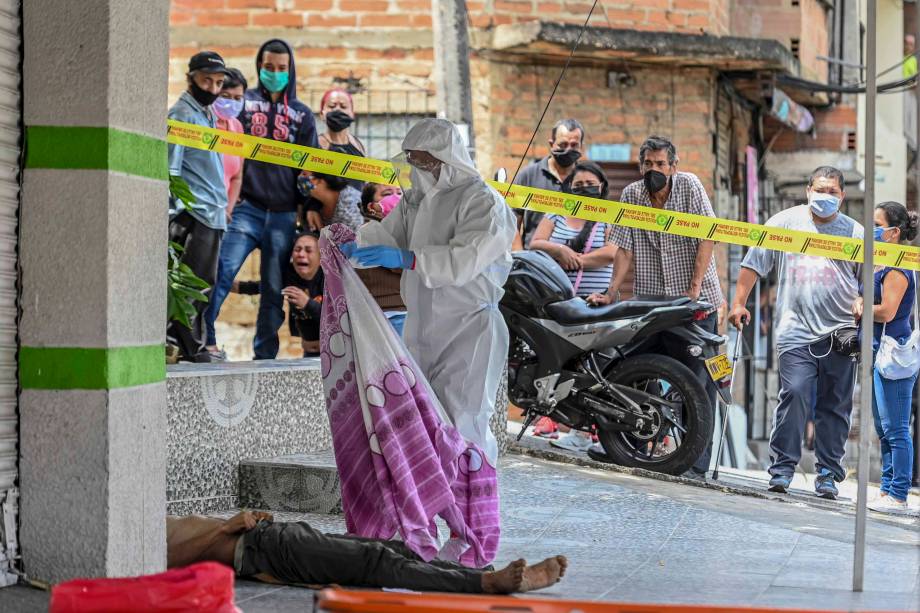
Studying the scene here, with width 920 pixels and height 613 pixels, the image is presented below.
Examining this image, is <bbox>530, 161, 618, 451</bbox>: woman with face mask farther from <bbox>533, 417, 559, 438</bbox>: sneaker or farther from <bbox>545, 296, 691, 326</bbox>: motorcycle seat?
<bbox>545, 296, 691, 326</bbox>: motorcycle seat

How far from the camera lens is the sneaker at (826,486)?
336 inches

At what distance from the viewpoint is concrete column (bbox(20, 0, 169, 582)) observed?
467 centimetres

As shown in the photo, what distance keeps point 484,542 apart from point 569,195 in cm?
390

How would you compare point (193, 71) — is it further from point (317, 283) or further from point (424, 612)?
point (424, 612)

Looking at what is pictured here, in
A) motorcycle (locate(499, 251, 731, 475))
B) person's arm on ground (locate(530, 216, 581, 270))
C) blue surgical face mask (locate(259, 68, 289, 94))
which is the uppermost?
blue surgical face mask (locate(259, 68, 289, 94))

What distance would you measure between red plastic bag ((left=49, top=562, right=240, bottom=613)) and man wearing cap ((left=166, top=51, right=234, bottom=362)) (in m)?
4.51

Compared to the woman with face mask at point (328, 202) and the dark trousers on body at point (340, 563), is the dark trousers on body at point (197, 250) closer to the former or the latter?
the woman with face mask at point (328, 202)

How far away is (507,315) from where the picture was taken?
8.66m

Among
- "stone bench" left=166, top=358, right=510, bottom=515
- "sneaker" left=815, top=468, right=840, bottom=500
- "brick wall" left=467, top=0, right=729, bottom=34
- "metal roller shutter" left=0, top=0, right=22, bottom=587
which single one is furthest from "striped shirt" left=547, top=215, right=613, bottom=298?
"metal roller shutter" left=0, top=0, right=22, bottom=587

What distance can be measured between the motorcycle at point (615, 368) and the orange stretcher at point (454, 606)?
434 centimetres

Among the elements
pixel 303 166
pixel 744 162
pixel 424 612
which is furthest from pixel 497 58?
pixel 424 612

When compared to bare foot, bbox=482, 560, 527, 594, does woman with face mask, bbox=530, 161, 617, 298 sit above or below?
above

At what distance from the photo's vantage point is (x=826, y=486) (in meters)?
8.55

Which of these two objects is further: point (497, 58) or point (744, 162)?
point (744, 162)
